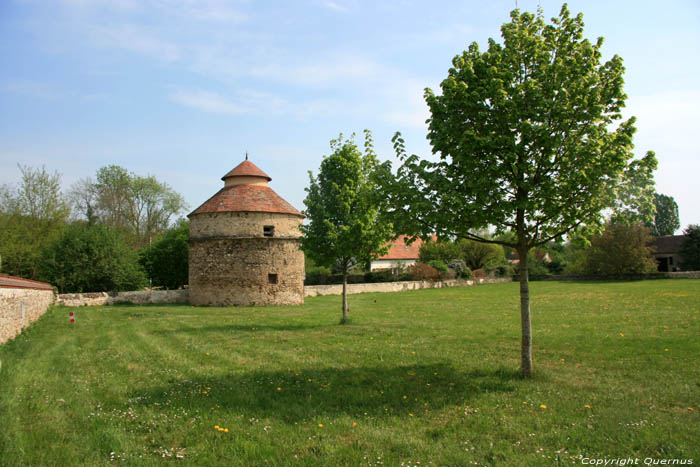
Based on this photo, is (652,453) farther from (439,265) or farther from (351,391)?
(439,265)

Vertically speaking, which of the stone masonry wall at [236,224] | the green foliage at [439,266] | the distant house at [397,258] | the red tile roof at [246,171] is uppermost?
the red tile roof at [246,171]

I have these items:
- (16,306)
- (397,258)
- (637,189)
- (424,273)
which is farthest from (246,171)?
(397,258)

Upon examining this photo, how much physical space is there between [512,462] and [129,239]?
146ft

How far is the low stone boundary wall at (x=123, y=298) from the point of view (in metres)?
26.5

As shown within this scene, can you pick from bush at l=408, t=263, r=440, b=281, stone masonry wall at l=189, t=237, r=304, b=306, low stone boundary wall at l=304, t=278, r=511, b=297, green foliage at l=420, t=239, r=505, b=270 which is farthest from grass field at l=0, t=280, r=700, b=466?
green foliage at l=420, t=239, r=505, b=270

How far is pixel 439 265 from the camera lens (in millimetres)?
46906

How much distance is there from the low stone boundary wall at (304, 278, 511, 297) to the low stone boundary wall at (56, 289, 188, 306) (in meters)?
9.82

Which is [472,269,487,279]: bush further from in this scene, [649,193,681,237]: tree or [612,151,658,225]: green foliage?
[649,193,681,237]: tree

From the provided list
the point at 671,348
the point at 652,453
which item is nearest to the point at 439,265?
the point at 671,348

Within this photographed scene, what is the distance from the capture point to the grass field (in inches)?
202

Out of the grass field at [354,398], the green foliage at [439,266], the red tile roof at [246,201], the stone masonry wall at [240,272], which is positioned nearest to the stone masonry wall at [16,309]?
the grass field at [354,398]

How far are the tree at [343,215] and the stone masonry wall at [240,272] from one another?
946 centimetres

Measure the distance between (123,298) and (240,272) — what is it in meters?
8.30

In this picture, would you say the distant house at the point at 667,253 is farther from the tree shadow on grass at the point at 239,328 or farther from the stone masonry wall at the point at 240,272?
the tree shadow on grass at the point at 239,328
